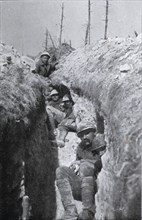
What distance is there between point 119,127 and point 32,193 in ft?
6.74

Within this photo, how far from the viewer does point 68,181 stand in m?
4.92

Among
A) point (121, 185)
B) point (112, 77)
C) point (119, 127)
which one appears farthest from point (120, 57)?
point (121, 185)

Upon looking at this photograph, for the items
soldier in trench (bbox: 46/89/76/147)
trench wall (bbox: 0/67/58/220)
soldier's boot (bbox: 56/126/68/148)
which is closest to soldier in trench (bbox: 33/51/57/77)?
soldier in trench (bbox: 46/89/76/147)

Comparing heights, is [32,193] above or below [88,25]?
below

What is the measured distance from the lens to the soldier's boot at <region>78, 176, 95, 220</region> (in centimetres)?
435

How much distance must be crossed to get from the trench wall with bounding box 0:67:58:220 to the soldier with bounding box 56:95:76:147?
1.15 feet

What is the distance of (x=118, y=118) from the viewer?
4531 mm

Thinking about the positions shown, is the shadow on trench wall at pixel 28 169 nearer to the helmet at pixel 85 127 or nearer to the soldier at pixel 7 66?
the helmet at pixel 85 127

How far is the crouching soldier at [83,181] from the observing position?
4.50 meters

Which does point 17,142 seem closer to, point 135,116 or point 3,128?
point 3,128

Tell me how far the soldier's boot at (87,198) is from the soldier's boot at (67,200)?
16 cm

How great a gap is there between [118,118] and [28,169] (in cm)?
193

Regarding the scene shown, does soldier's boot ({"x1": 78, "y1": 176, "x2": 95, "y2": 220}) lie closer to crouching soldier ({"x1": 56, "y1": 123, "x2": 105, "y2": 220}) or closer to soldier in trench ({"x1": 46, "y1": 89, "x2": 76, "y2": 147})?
crouching soldier ({"x1": 56, "y1": 123, "x2": 105, "y2": 220})

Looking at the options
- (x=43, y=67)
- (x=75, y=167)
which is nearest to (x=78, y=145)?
(x=75, y=167)
